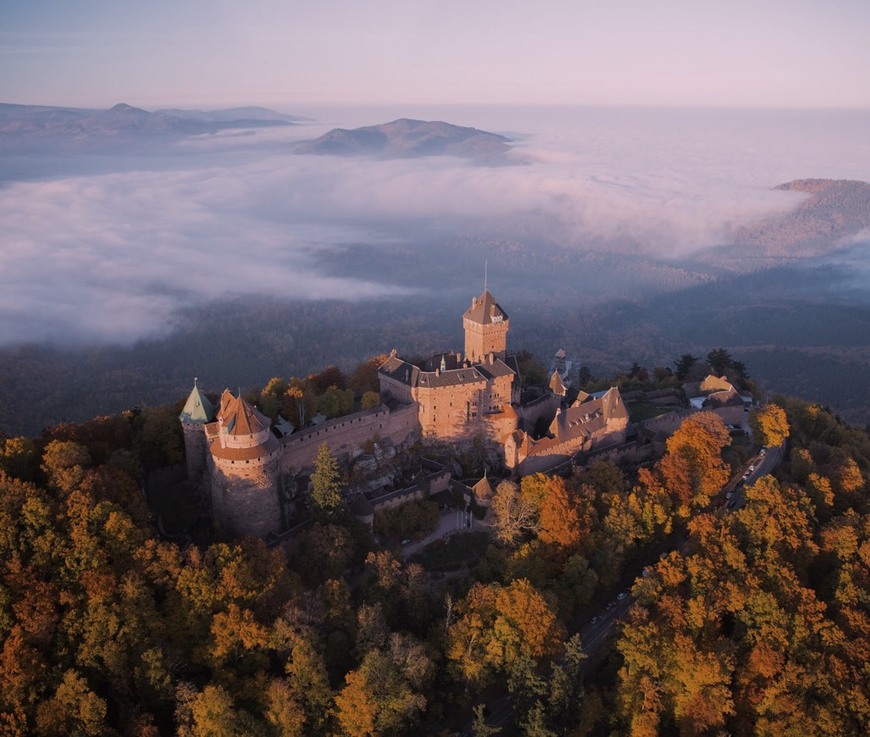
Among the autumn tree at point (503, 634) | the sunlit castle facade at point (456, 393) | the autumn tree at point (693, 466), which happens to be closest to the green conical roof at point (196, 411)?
the sunlit castle facade at point (456, 393)

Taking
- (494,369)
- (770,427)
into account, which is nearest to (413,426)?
(494,369)

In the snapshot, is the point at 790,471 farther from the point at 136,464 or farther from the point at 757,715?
the point at 136,464

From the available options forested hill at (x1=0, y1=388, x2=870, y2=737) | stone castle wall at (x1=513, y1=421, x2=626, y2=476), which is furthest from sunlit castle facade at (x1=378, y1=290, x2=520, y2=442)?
forested hill at (x1=0, y1=388, x2=870, y2=737)

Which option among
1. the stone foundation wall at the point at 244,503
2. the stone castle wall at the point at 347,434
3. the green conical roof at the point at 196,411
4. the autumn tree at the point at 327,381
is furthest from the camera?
the autumn tree at the point at 327,381

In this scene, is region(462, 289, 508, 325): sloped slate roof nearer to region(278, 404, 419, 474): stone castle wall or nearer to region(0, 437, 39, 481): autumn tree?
region(278, 404, 419, 474): stone castle wall

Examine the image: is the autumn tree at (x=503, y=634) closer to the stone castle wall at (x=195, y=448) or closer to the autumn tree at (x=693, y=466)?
the autumn tree at (x=693, y=466)

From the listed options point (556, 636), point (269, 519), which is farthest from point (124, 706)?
point (556, 636)
